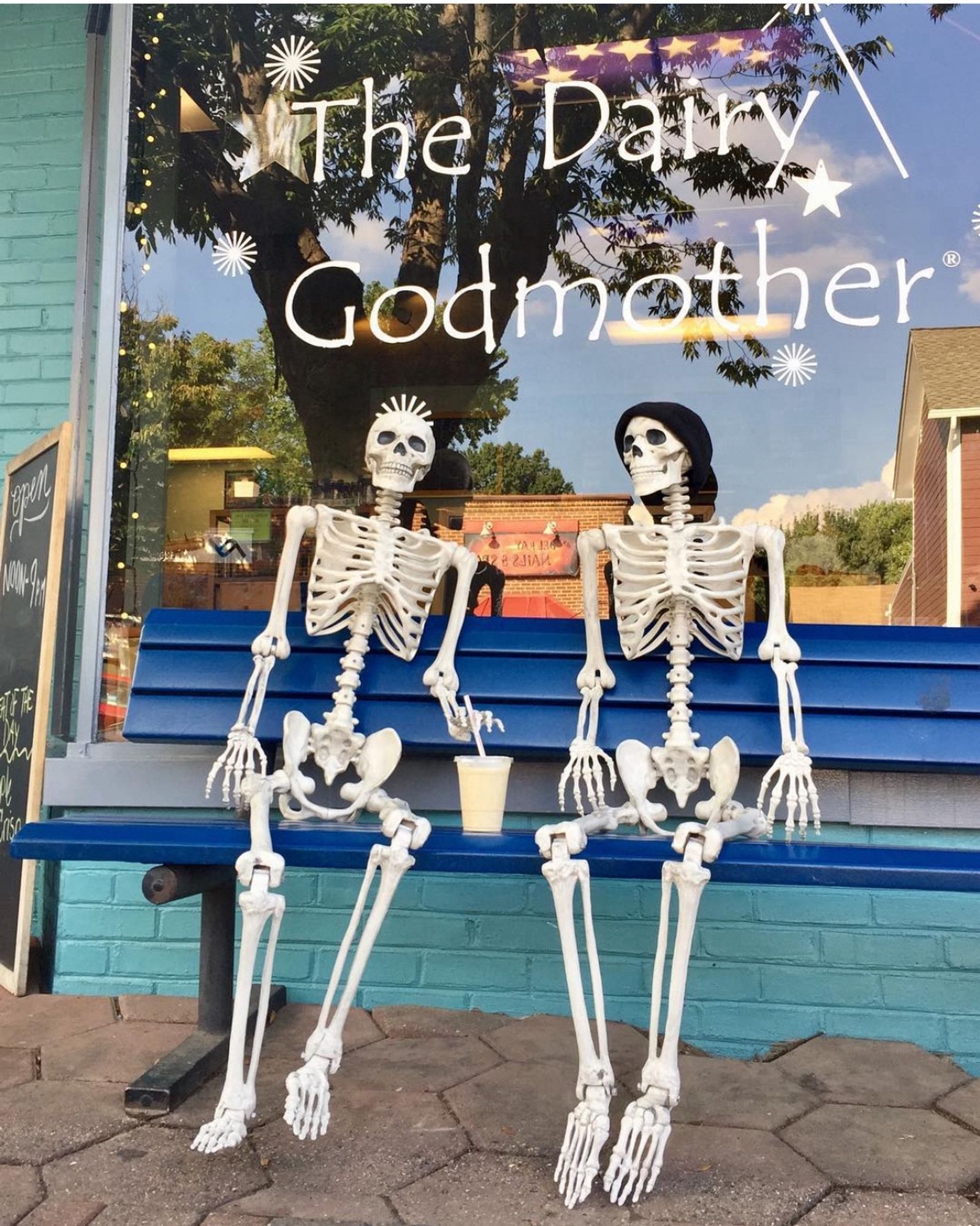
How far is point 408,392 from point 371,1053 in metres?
2.53

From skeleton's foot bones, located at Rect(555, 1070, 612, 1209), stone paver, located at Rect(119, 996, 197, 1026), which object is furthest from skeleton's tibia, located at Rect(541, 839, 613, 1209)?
stone paver, located at Rect(119, 996, 197, 1026)

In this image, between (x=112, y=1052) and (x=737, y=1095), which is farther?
(x=112, y=1052)

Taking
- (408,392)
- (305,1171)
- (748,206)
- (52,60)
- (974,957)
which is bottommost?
(305,1171)

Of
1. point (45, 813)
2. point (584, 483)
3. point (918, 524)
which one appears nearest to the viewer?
point (45, 813)

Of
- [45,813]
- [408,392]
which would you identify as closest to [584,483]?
[408,392]

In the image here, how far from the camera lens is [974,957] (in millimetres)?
2914

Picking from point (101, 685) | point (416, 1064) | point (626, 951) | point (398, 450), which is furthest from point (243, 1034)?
point (101, 685)

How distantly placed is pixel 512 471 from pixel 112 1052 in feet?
8.63

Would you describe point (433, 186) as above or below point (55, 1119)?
above

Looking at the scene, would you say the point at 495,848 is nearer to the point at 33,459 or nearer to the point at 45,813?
the point at 45,813

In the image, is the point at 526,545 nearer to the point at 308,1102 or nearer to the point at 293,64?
the point at 293,64

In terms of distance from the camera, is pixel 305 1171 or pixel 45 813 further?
pixel 45 813

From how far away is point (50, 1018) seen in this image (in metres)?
3.11

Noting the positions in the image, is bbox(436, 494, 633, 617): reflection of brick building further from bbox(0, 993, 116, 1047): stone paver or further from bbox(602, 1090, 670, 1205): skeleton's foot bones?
bbox(602, 1090, 670, 1205): skeleton's foot bones
